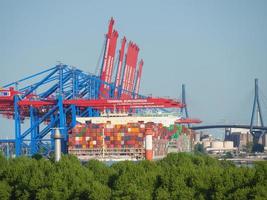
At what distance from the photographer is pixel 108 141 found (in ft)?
320

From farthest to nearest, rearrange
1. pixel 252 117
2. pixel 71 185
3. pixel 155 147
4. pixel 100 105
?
pixel 252 117
pixel 100 105
pixel 155 147
pixel 71 185

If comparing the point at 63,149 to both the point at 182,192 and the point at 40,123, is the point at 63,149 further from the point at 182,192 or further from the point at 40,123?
the point at 182,192

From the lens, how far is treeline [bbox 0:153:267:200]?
45.1 metres

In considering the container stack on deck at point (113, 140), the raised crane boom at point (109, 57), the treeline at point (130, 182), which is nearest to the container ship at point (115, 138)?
the container stack on deck at point (113, 140)

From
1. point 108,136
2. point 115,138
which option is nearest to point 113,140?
point 115,138

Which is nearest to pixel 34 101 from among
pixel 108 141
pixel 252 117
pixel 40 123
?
pixel 40 123

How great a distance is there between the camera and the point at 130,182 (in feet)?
161

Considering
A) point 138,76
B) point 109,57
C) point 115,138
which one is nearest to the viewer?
point 115,138

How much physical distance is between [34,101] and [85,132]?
884 cm

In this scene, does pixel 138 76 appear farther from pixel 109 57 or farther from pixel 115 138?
pixel 115 138

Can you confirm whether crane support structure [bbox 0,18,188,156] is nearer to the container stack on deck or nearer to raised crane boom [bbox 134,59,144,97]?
the container stack on deck

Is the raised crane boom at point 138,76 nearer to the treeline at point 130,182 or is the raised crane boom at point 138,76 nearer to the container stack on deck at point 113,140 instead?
the container stack on deck at point 113,140

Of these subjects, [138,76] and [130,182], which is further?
[138,76]

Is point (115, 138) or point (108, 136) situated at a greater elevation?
point (108, 136)
